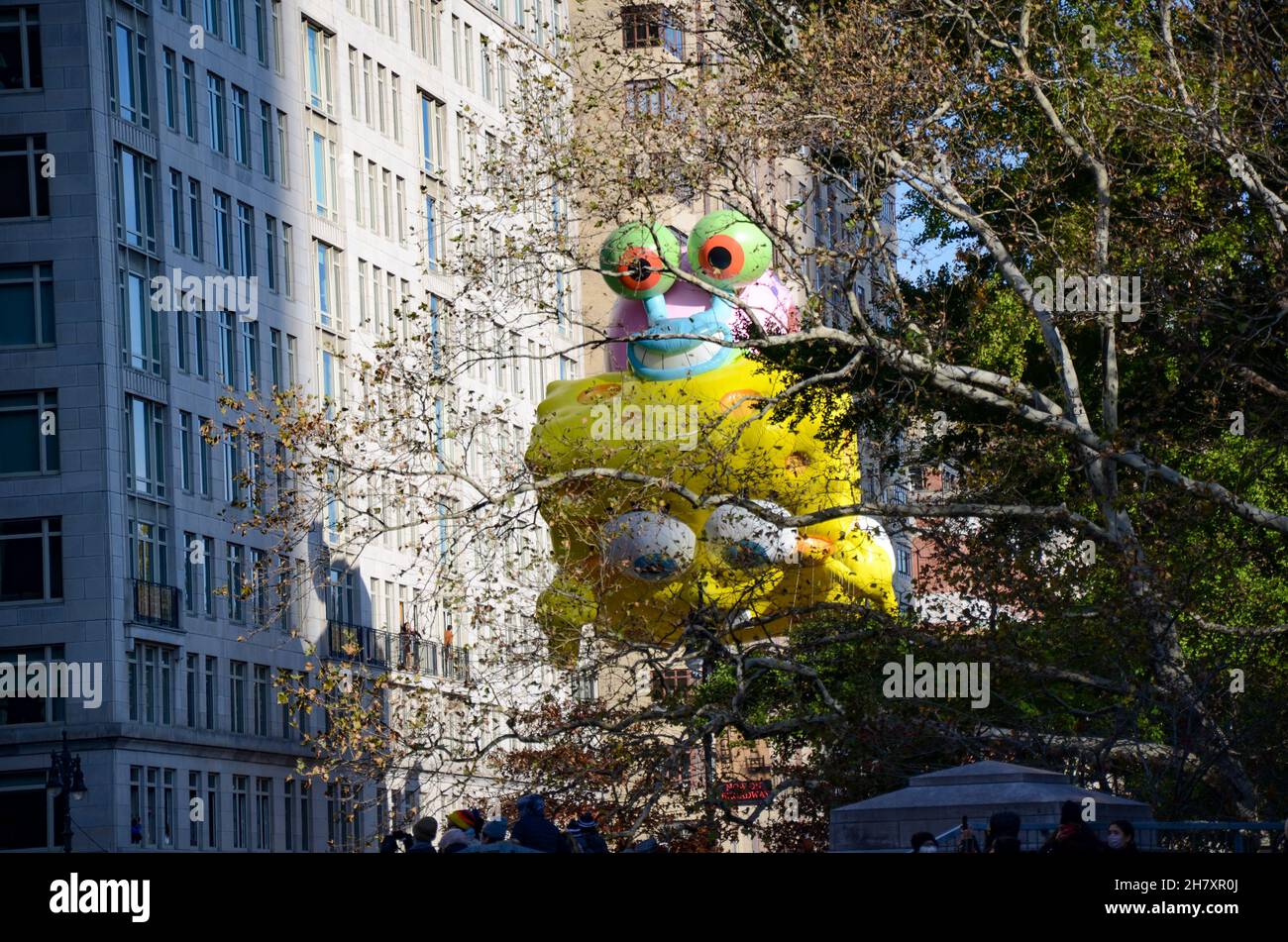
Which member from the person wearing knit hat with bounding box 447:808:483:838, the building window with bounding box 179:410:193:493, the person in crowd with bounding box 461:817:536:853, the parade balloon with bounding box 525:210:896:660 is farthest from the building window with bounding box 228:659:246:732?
the person in crowd with bounding box 461:817:536:853

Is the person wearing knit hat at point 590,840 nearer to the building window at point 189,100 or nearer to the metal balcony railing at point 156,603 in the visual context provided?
the metal balcony railing at point 156,603

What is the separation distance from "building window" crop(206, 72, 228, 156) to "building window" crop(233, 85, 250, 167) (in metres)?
0.62

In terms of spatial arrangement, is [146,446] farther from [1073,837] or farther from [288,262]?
[1073,837]

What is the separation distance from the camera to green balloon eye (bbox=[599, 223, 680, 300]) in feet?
117

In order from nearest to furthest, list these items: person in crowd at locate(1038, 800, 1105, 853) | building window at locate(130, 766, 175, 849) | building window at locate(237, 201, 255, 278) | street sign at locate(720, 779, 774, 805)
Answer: person in crowd at locate(1038, 800, 1105, 853) < street sign at locate(720, 779, 774, 805) < building window at locate(130, 766, 175, 849) < building window at locate(237, 201, 255, 278)

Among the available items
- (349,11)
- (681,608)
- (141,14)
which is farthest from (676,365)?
(349,11)

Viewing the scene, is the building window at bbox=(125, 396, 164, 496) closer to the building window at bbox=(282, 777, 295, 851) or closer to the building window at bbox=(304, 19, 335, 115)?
the building window at bbox=(282, 777, 295, 851)

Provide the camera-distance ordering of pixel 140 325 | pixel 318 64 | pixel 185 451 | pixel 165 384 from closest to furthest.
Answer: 1. pixel 140 325
2. pixel 165 384
3. pixel 185 451
4. pixel 318 64

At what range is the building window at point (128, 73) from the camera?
60500 mm

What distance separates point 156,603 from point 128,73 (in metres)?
13.1

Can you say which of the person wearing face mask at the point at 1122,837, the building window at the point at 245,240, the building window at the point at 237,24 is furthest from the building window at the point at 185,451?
the person wearing face mask at the point at 1122,837

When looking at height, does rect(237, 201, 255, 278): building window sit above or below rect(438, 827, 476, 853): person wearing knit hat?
above

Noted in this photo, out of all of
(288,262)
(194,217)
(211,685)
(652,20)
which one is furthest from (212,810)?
(652,20)

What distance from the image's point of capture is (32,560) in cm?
5803
